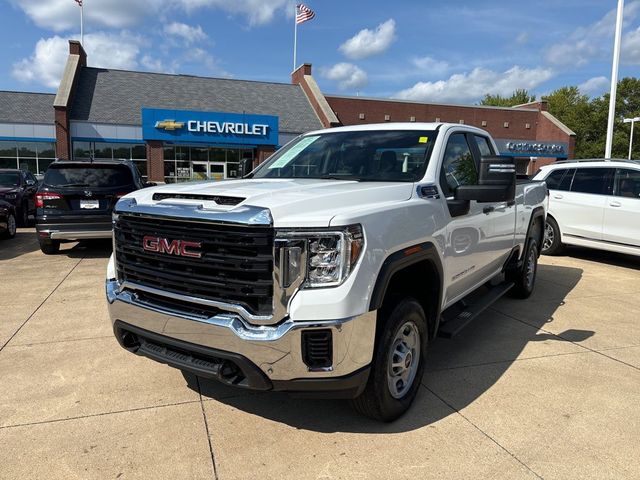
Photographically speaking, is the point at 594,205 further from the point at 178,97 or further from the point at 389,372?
the point at 178,97

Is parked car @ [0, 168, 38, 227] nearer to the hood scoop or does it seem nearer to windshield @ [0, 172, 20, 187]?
windshield @ [0, 172, 20, 187]

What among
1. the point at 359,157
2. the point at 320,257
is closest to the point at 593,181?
the point at 359,157

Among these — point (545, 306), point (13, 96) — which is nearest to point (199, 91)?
point (13, 96)

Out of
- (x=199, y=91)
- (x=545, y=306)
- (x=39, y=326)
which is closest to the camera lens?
(x=39, y=326)

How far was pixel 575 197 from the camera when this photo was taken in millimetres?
9172

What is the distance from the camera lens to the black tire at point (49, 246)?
889cm

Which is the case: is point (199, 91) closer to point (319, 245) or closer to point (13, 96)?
point (13, 96)

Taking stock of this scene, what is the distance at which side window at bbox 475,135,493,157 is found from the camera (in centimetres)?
477

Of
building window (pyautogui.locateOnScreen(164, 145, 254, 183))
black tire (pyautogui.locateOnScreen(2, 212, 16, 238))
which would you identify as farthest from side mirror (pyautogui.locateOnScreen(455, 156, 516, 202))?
building window (pyautogui.locateOnScreen(164, 145, 254, 183))

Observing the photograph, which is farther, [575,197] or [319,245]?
[575,197]

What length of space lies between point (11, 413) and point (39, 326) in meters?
1.89

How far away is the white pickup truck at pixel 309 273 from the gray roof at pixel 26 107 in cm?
3207

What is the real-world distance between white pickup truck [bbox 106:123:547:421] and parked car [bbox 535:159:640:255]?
5.92 metres

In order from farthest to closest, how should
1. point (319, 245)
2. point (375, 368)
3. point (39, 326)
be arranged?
point (39, 326)
point (375, 368)
point (319, 245)
